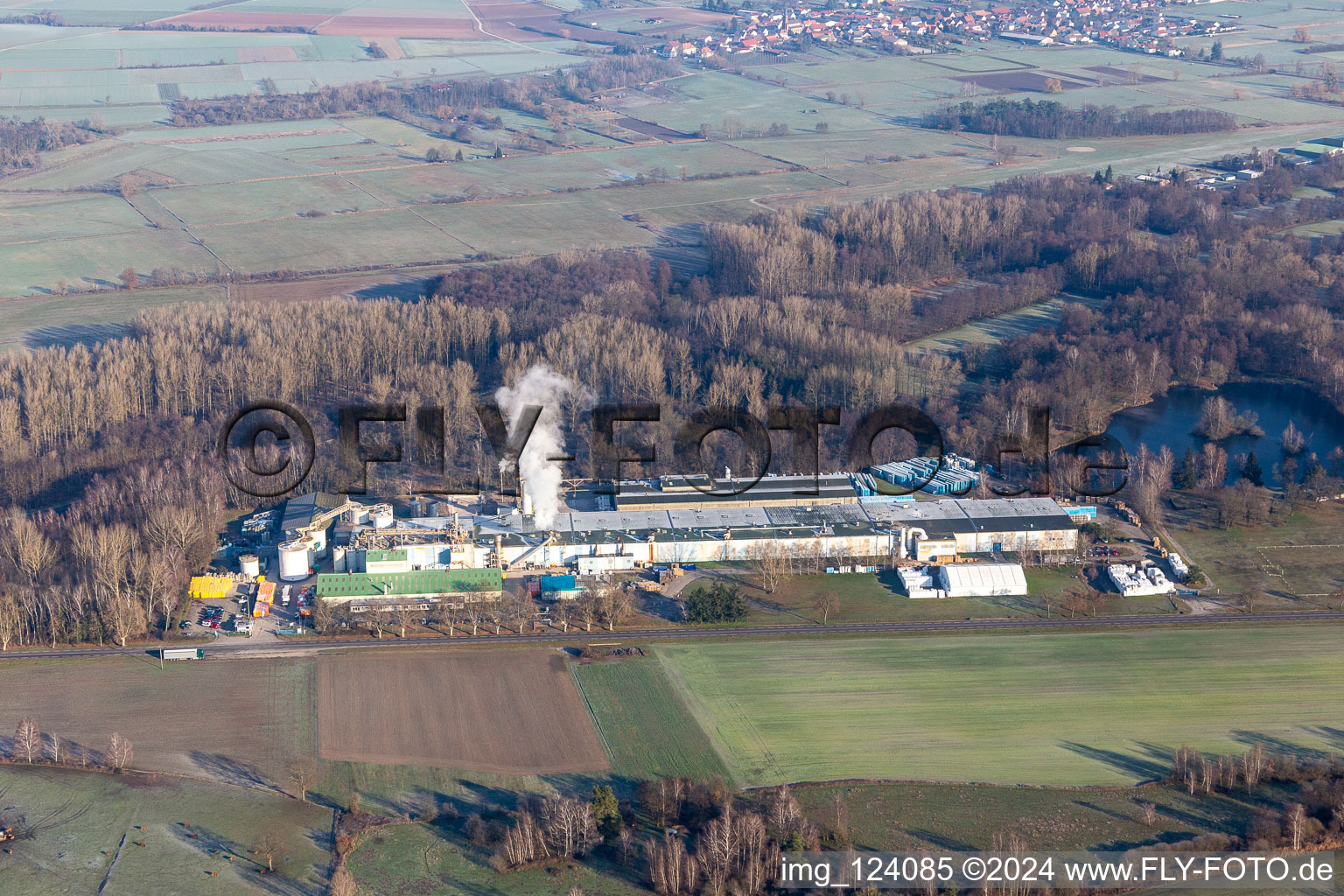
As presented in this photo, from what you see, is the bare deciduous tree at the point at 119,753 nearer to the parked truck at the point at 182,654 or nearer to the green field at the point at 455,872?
the parked truck at the point at 182,654

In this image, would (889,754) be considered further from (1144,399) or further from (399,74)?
(399,74)

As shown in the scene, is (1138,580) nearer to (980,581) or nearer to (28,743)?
(980,581)

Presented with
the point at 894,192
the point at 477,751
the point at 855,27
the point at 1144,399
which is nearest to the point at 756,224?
the point at 894,192

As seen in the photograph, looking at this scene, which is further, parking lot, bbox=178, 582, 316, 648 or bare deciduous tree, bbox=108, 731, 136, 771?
parking lot, bbox=178, 582, 316, 648

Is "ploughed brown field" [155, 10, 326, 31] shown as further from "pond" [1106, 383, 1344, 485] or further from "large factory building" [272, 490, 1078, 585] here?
"pond" [1106, 383, 1344, 485]

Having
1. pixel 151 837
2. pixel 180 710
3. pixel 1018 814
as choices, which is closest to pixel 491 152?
pixel 180 710

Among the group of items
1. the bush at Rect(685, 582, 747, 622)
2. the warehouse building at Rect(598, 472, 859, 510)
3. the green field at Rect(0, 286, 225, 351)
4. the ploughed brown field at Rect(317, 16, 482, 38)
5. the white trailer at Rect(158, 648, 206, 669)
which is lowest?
the white trailer at Rect(158, 648, 206, 669)

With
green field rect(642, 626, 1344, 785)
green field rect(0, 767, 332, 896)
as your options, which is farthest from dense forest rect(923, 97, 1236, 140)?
green field rect(0, 767, 332, 896)
